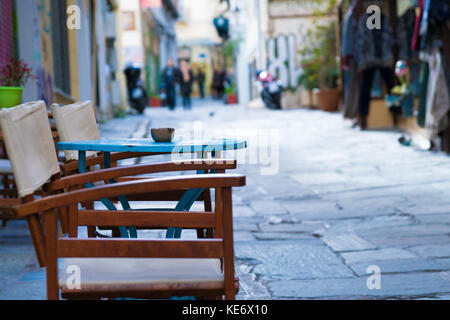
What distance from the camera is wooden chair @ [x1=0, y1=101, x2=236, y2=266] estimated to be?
6.81ft

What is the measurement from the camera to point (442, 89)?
8375 millimetres

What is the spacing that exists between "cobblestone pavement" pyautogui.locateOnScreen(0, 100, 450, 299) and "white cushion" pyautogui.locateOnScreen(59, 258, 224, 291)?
1.16 meters

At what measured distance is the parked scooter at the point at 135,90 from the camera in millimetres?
19734

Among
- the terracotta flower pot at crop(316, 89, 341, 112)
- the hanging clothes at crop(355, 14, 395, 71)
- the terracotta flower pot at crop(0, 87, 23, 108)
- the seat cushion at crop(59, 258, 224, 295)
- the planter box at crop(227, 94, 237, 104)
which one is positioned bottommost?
the planter box at crop(227, 94, 237, 104)

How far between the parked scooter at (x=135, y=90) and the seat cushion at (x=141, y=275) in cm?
1769

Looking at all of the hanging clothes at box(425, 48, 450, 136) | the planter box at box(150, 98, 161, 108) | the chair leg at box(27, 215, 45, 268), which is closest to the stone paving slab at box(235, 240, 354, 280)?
the chair leg at box(27, 215, 45, 268)

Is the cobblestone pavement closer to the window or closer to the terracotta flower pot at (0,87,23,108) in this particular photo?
the terracotta flower pot at (0,87,23,108)

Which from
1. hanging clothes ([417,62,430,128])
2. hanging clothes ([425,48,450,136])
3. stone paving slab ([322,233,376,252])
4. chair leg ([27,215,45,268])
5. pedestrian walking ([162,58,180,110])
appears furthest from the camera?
pedestrian walking ([162,58,180,110])

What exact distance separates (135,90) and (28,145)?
1789cm

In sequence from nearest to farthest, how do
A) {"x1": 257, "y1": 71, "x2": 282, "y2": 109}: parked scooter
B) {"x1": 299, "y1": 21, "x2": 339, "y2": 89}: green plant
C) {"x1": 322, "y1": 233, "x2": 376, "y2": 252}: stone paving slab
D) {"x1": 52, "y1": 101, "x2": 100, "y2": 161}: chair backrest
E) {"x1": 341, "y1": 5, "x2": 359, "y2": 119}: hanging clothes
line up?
{"x1": 52, "y1": 101, "x2": 100, "y2": 161}: chair backrest → {"x1": 322, "y1": 233, "x2": 376, "y2": 252}: stone paving slab → {"x1": 341, "y1": 5, "x2": 359, "y2": 119}: hanging clothes → {"x1": 299, "y1": 21, "x2": 339, "y2": 89}: green plant → {"x1": 257, "y1": 71, "x2": 282, "y2": 109}: parked scooter

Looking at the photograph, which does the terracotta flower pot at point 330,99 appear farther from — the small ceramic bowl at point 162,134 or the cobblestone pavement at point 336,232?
the small ceramic bowl at point 162,134

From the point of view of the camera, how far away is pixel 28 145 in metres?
2.29

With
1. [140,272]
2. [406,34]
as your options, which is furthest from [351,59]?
[140,272]

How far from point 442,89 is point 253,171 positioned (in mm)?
2535
